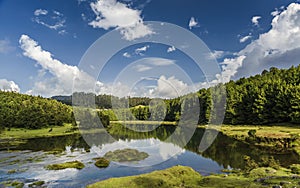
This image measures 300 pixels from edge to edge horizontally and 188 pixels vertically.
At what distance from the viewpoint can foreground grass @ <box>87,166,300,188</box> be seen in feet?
78.1

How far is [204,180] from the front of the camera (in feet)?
90.1

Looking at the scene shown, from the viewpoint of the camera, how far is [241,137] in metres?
63.3

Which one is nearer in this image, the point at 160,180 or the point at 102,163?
the point at 160,180

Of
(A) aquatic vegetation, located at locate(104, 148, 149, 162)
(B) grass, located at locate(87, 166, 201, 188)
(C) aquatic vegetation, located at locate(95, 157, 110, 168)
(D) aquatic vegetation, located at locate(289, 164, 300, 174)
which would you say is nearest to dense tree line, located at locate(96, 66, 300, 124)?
(D) aquatic vegetation, located at locate(289, 164, 300, 174)

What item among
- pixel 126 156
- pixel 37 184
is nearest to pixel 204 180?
pixel 37 184

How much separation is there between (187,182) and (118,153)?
2470cm

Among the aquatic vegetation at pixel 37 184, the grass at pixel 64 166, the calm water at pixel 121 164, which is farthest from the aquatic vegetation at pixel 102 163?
the aquatic vegetation at pixel 37 184

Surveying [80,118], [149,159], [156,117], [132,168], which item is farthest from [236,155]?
[156,117]

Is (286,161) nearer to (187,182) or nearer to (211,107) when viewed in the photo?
(187,182)

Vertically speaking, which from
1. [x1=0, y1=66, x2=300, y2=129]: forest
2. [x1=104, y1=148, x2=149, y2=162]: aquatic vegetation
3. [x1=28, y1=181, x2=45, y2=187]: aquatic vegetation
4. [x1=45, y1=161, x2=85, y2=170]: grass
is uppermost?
[x1=0, y1=66, x2=300, y2=129]: forest

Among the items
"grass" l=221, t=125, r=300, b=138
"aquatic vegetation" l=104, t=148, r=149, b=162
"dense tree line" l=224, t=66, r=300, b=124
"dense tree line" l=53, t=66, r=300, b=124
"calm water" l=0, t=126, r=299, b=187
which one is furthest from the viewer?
"dense tree line" l=53, t=66, r=300, b=124

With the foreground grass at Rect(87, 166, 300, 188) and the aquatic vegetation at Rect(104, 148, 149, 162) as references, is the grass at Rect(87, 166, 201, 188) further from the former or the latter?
the aquatic vegetation at Rect(104, 148, 149, 162)

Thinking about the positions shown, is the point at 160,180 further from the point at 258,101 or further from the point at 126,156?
the point at 258,101

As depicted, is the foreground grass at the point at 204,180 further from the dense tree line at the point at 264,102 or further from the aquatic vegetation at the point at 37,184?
the dense tree line at the point at 264,102
